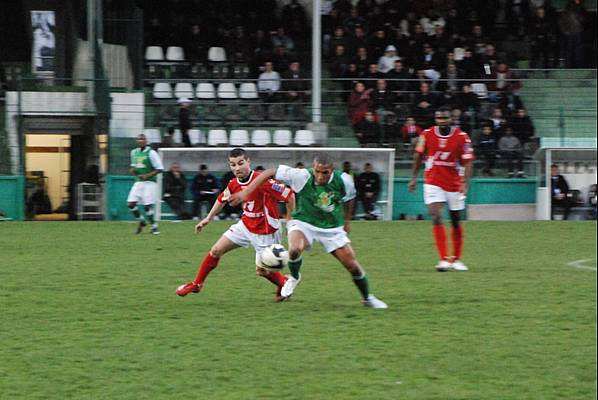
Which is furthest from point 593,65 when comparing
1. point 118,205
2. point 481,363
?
point 481,363

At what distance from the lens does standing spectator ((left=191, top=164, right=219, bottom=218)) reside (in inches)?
913

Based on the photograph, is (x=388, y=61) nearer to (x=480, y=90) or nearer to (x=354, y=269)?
(x=480, y=90)

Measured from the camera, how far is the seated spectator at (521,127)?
24.4m

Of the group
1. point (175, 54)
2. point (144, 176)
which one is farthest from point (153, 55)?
point (144, 176)

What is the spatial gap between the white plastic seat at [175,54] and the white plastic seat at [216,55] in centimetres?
63

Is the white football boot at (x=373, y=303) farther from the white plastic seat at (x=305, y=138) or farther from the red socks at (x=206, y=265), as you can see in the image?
the white plastic seat at (x=305, y=138)

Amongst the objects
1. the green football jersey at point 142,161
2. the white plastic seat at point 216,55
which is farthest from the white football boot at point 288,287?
the white plastic seat at point 216,55

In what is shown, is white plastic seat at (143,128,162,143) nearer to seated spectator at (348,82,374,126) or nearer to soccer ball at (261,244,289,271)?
seated spectator at (348,82,374,126)

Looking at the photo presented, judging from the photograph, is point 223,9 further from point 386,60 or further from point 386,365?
point 386,365

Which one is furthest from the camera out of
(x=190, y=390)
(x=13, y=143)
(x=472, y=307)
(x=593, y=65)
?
(x=593, y=65)

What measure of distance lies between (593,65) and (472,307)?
1940 cm

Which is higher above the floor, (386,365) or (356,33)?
(356,33)

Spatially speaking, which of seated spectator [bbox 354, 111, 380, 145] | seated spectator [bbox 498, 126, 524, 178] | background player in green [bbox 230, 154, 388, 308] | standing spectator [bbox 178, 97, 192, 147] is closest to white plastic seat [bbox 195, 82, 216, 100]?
standing spectator [bbox 178, 97, 192, 147]

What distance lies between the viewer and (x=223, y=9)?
28.5 meters
